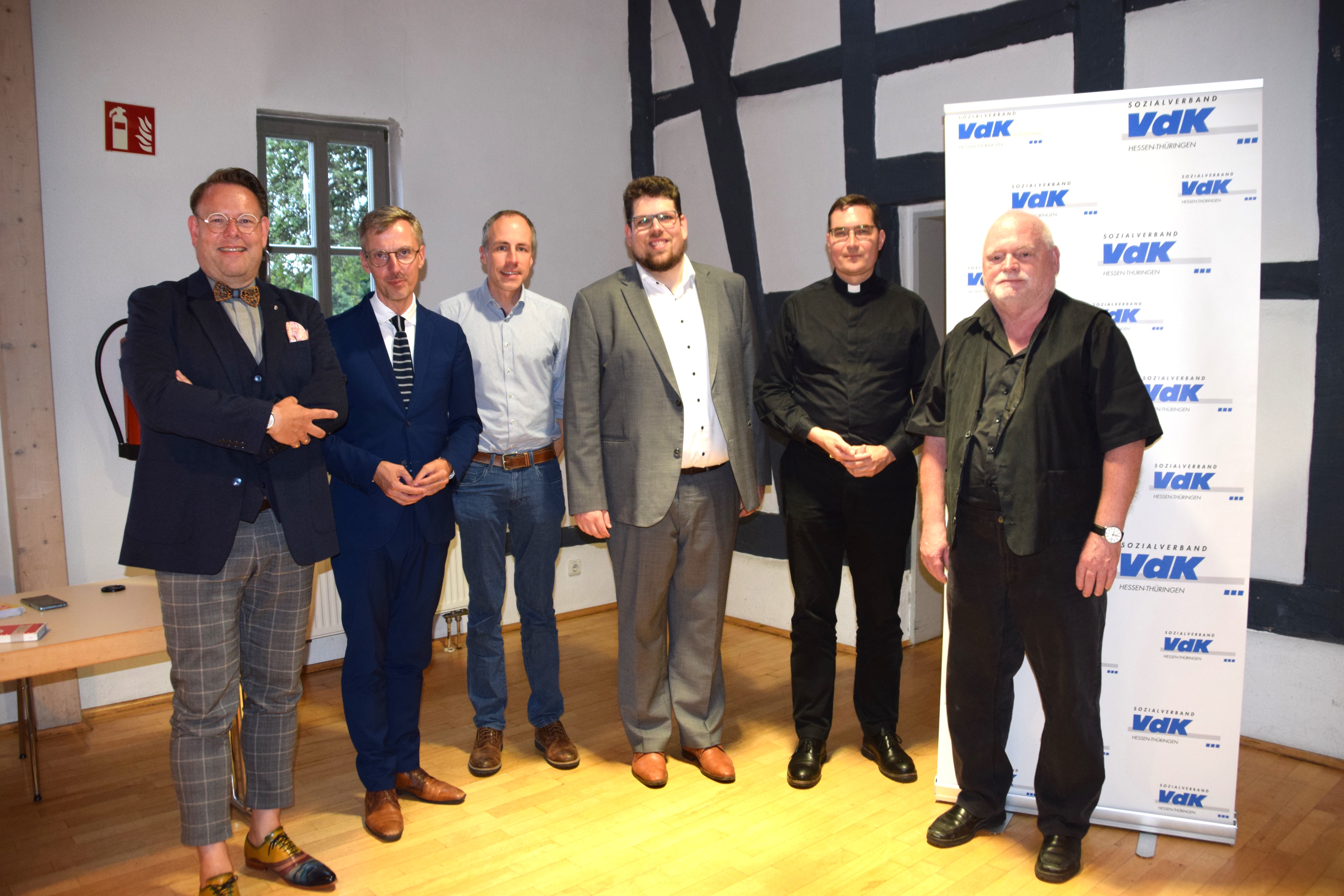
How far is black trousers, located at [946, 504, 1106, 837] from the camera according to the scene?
2480 millimetres

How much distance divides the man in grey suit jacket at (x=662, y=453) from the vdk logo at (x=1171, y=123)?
4.19ft

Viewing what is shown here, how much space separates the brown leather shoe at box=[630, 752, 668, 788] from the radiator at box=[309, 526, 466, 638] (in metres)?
1.35

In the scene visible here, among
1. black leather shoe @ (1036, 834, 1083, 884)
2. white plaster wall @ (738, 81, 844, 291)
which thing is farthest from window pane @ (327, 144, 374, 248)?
black leather shoe @ (1036, 834, 1083, 884)

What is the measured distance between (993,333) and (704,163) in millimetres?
3055

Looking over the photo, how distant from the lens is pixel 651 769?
10.3 feet

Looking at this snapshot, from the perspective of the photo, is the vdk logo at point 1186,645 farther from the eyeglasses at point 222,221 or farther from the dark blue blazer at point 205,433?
the eyeglasses at point 222,221

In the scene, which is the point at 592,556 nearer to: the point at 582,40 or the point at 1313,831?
the point at 582,40

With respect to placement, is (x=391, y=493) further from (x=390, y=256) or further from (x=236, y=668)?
(x=390, y=256)

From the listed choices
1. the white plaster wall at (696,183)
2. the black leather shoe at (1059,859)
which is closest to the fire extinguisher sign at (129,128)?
the white plaster wall at (696,183)

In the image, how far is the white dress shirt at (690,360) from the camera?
305 cm

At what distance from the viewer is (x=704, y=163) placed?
5262 mm

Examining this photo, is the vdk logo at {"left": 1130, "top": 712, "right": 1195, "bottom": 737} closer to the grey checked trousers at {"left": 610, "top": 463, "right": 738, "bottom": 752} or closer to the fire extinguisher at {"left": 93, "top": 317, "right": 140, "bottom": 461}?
the grey checked trousers at {"left": 610, "top": 463, "right": 738, "bottom": 752}

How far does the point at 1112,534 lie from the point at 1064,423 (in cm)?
31

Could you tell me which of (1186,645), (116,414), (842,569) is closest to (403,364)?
(842,569)
